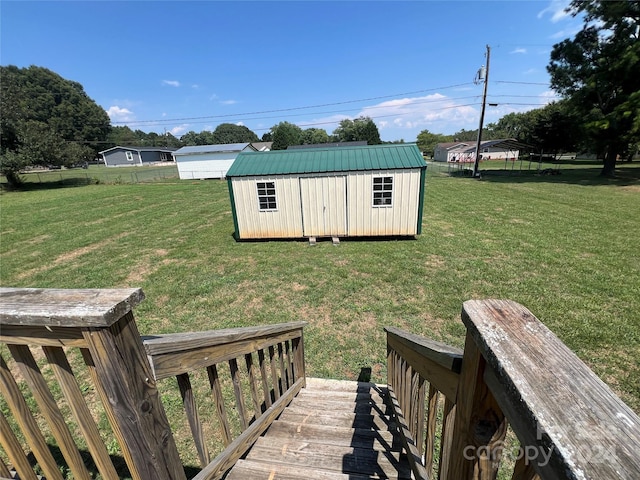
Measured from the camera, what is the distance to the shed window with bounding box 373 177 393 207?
8.31 metres

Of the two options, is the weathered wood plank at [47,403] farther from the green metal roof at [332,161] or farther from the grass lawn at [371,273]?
the green metal roof at [332,161]

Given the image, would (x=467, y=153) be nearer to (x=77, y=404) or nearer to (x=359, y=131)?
(x=359, y=131)

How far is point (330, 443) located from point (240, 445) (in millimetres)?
730

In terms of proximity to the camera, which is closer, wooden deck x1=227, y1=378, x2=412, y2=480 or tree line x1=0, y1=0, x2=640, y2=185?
wooden deck x1=227, y1=378, x2=412, y2=480

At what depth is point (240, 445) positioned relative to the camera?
68.9 inches

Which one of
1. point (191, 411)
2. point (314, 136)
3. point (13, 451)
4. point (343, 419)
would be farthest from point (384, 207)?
point (314, 136)

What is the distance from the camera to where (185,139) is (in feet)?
297

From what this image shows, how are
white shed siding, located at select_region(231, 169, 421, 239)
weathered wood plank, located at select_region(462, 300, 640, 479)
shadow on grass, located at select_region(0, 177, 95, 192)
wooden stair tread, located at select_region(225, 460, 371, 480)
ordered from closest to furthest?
weathered wood plank, located at select_region(462, 300, 640, 479) < wooden stair tread, located at select_region(225, 460, 371, 480) < white shed siding, located at select_region(231, 169, 421, 239) < shadow on grass, located at select_region(0, 177, 95, 192)

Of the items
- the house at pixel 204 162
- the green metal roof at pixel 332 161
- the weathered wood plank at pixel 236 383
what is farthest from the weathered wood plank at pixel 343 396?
the house at pixel 204 162

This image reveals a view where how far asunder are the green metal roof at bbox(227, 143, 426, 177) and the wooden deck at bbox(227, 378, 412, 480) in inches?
254

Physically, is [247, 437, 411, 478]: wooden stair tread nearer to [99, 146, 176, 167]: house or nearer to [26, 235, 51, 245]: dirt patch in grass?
[26, 235, 51, 245]: dirt patch in grass

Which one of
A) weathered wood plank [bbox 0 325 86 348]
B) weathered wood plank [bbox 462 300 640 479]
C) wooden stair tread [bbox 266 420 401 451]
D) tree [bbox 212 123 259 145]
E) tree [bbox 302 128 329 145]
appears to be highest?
tree [bbox 212 123 259 145]

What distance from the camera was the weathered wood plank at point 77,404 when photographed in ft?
2.92

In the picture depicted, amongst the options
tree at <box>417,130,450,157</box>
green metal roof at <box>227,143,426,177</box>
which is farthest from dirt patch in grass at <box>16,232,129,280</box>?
tree at <box>417,130,450,157</box>
